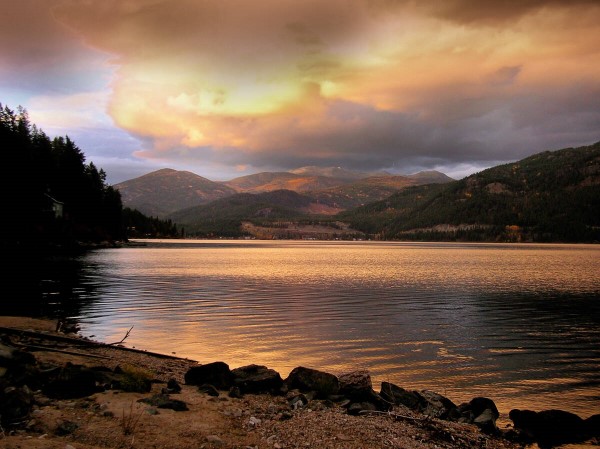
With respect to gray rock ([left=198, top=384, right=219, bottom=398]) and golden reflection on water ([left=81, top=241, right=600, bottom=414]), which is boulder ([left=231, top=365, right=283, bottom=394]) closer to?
gray rock ([left=198, top=384, right=219, bottom=398])

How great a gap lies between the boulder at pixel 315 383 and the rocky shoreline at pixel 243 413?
0.14ft

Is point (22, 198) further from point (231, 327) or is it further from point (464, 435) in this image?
point (464, 435)

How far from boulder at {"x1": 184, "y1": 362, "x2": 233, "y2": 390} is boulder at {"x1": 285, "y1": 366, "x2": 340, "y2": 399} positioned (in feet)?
8.68

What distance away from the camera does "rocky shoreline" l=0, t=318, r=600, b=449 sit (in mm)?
12828

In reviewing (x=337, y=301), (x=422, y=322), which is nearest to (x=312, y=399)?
(x=422, y=322)

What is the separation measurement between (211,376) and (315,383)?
449 cm

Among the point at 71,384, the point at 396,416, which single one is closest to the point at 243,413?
the point at 396,416

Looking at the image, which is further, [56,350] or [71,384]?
[56,350]

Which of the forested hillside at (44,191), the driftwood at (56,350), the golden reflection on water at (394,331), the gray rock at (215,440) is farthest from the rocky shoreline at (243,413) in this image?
the forested hillside at (44,191)

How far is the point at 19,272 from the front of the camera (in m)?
71.8

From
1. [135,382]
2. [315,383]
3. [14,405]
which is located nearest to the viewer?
[14,405]

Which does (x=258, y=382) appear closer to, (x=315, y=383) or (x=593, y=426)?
(x=315, y=383)

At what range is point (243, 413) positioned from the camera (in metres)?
15.7

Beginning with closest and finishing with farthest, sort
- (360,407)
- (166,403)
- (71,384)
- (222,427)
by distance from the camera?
(222,427), (166,403), (71,384), (360,407)
